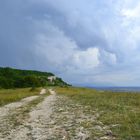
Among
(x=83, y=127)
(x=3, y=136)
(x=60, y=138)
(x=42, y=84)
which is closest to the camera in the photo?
(x=60, y=138)

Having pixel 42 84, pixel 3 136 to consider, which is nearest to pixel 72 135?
pixel 3 136

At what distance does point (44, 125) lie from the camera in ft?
75.0

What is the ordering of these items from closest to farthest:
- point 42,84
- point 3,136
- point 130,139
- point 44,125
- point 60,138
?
point 130,139, point 60,138, point 3,136, point 44,125, point 42,84

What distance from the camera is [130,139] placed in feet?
55.5

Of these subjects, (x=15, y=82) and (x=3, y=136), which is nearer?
(x=3, y=136)

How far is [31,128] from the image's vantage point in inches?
852

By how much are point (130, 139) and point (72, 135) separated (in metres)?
3.02

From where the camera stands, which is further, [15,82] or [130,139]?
[15,82]

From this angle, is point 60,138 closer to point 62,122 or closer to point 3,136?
point 3,136

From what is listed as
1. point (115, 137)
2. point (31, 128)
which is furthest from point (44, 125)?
point (115, 137)

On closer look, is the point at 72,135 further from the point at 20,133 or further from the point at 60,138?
the point at 20,133

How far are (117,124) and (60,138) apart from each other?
4741mm

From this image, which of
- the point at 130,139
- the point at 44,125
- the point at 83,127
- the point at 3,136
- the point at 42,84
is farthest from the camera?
the point at 42,84

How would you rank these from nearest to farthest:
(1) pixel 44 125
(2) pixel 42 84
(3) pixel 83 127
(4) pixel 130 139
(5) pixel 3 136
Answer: (4) pixel 130 139 < (5) pixel 3 136 < (3) pixel 83 127 < (1) pixel 44 125 < (2) pixel 42 84
